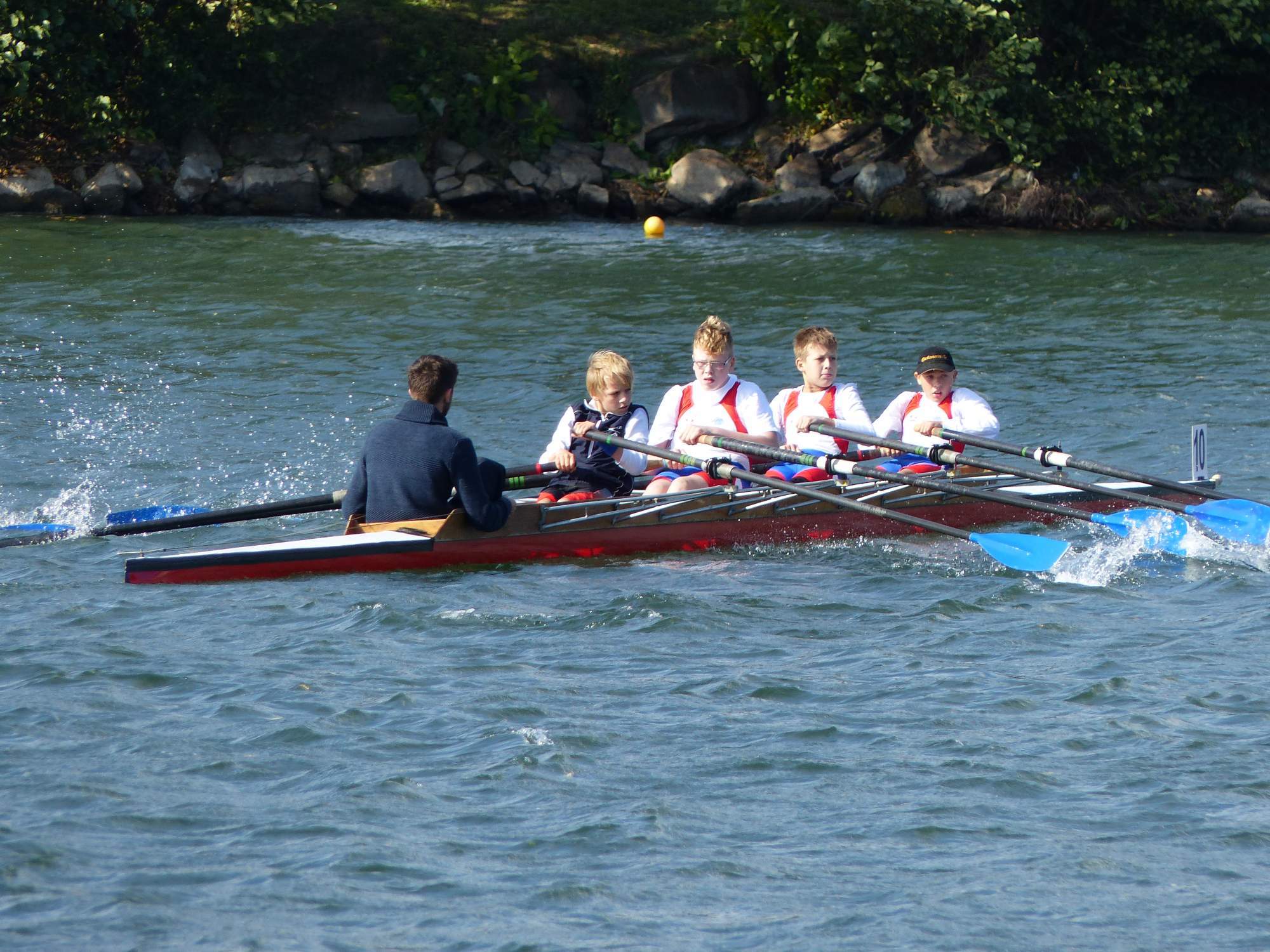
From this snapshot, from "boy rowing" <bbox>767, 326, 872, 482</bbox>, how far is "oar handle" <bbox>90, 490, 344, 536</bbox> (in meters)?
2.55

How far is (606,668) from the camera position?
21.4 ft

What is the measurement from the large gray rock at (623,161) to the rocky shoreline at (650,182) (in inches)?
1.1

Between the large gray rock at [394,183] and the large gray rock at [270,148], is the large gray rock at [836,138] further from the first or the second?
the large gray rock at [270,148]

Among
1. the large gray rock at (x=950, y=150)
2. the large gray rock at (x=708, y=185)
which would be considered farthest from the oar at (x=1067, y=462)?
the large gray rock at (x=950, y=150)

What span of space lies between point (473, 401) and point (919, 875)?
8500mm

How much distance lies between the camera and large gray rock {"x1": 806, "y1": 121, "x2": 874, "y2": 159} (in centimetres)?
2334

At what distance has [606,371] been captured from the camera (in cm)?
827

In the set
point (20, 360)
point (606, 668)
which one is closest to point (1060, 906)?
point (606, 668)

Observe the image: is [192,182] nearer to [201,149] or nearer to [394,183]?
[201,149]

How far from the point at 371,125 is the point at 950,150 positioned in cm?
880

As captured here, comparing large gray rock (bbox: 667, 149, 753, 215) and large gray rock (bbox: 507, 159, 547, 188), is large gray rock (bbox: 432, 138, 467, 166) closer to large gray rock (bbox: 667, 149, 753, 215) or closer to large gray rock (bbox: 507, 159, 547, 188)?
large gray rock (bbox: 507, 159, 547, 188)

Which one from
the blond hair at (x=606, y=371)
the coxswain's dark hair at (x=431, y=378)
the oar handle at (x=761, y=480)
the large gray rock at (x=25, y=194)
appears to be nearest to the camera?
the coxswain's dark hair at (x=431, y=378)

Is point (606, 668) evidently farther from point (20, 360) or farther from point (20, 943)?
point (20, 360)

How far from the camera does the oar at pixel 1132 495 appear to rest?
8.06 meters
